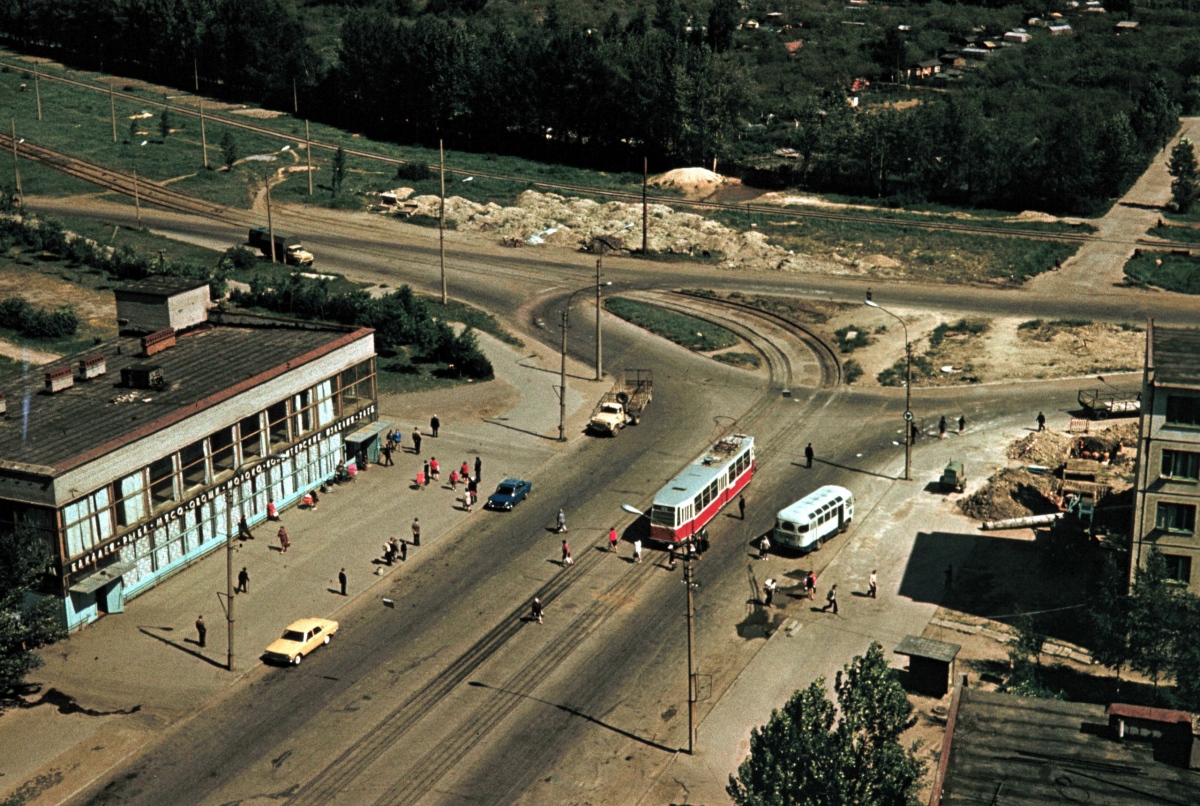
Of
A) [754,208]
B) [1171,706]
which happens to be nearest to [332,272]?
[754,208]

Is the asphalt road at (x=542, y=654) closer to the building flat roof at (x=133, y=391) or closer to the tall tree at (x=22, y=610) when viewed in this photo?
the tall tree at (x=22, y=610)

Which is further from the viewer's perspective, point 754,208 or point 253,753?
point 754,208

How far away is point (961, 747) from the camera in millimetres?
39938

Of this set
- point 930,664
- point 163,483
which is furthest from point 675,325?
point 930,664

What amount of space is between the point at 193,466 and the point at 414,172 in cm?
8137

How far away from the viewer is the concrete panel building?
60.9m

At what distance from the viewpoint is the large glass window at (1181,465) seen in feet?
196

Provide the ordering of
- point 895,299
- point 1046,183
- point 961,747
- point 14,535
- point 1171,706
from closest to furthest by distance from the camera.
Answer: point 961,747
point 1171,706
point 14,535
point 895,299
point 1046,183

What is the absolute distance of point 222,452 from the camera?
229 feet

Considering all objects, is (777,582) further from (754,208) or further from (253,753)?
(754,208)

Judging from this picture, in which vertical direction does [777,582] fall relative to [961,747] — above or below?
below

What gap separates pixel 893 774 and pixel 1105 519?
3240cm

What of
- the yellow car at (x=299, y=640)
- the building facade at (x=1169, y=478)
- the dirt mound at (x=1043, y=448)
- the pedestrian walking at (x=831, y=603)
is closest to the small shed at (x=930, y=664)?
the pedestrian walking at (x=831, y=603)

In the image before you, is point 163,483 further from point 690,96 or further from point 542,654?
point 690,96
